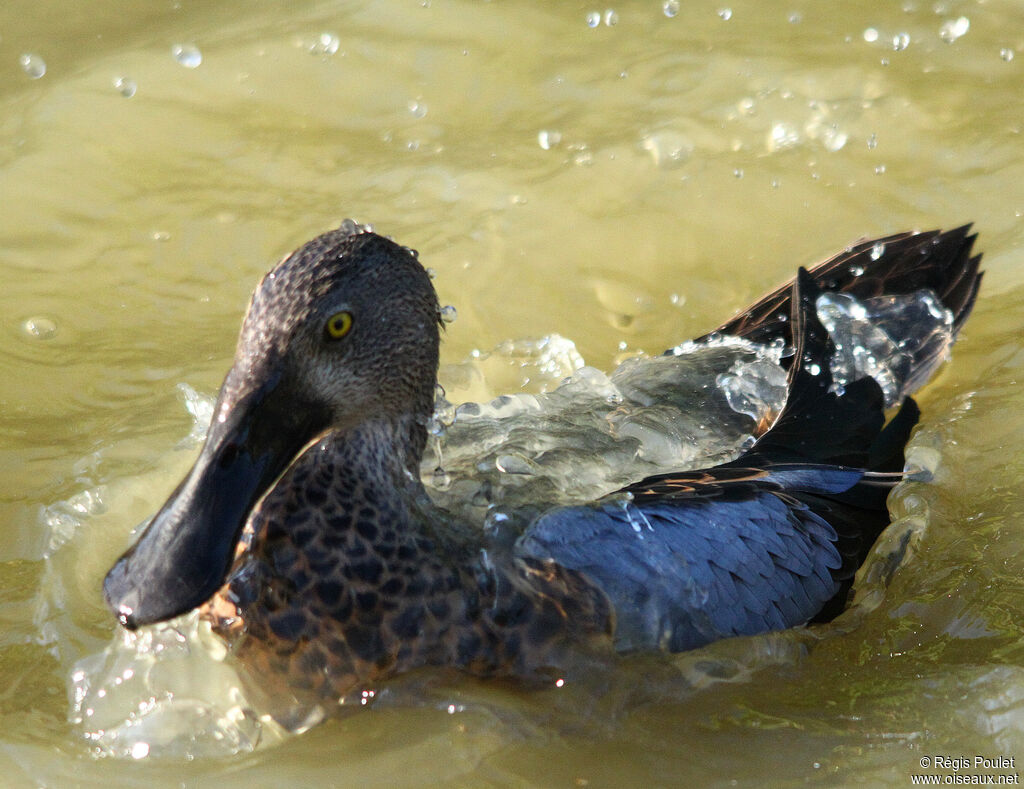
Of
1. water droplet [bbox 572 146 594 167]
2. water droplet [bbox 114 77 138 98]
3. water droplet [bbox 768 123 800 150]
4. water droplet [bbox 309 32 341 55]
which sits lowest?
water droplet [bbox 572 146 594 167]

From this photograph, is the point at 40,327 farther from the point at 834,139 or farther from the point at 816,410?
the point at 834,139

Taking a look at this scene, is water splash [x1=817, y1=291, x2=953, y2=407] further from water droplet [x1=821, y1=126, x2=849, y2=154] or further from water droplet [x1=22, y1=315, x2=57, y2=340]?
water droplet [x1=22, y1=315, x2=57, y2=340]

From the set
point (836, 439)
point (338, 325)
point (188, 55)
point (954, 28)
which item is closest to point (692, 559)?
point (836, 439)

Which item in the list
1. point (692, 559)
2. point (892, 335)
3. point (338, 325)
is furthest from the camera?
point (892, 335)

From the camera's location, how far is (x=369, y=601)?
2807mm

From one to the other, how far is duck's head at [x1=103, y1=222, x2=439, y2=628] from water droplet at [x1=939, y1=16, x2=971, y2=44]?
388cm

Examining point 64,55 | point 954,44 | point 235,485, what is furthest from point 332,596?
point 954,44

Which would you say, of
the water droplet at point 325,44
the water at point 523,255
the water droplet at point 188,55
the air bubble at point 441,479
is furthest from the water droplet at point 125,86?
the air bubble at point 441,479

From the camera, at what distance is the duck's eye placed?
2827 millimetres

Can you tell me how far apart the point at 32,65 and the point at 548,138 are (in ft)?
8.63

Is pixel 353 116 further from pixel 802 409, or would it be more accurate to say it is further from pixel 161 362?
pixel 802 409

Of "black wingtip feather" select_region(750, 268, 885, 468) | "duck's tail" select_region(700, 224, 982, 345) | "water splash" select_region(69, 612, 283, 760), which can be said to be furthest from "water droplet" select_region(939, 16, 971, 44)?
"water splash" select_region(69, 612, 283, 760)

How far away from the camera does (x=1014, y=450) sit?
3783 mm

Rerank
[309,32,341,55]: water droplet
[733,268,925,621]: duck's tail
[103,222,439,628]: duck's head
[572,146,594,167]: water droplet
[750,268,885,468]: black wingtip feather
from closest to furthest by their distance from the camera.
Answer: [103,222,439,628]: duck's head → [733,268,925,621]: duck's tail → [750,268,885,468]: black wingtip feather → [572,146,594,167]: water droplet → [309,32,341,55]: water droplet
